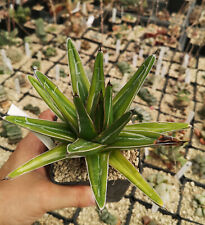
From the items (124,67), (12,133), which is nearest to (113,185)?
(12,133)

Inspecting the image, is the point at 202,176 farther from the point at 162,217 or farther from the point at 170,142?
the point at 170,142

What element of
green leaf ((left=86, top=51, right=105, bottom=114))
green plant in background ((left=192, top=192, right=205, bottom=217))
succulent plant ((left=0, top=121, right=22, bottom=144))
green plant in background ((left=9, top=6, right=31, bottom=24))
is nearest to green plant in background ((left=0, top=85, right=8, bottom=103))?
succulent plant ((left=0, top=121, right=22, bottom=144))

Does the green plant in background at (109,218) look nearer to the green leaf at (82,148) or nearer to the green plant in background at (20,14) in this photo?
the green leaf at (82,148)

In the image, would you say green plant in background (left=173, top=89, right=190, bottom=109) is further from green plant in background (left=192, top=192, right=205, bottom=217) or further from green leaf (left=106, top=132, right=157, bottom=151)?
green leaf (left=106, top=132, right=157, bottom=151)

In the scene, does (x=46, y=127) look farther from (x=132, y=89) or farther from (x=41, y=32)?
(x=41, y=32)

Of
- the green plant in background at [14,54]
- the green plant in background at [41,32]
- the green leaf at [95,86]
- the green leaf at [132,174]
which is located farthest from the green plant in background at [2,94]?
the green leaf at [132,174]

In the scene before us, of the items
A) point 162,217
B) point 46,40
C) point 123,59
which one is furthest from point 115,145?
point 46,40
